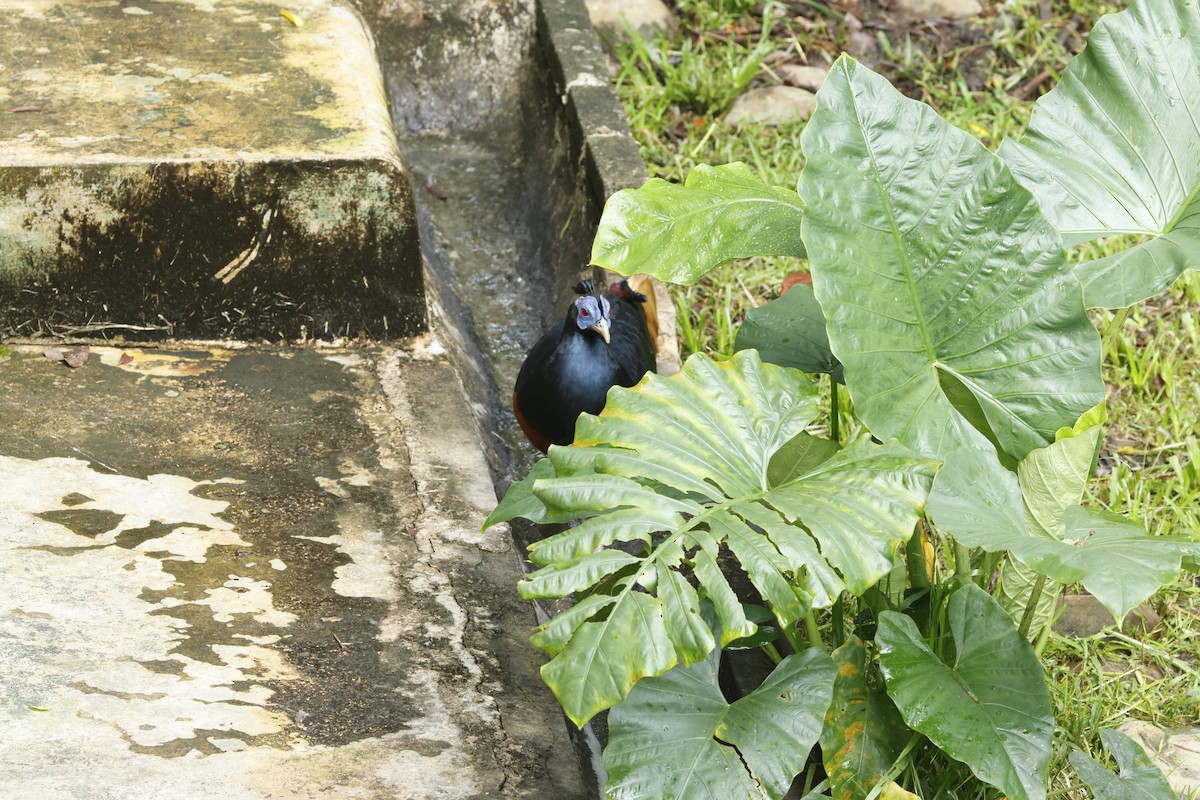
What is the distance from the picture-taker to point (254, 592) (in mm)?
2338

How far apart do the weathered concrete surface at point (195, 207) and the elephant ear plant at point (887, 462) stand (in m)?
1.09

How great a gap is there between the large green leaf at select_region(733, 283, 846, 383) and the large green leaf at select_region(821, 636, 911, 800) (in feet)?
2.10

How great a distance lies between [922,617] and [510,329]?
214cm

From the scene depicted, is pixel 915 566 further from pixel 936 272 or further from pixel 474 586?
pixel 474 586

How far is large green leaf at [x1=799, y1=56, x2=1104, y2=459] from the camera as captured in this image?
212 cm

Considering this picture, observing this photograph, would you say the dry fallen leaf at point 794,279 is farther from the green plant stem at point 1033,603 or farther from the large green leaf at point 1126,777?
the large green leaf at point 1126,777

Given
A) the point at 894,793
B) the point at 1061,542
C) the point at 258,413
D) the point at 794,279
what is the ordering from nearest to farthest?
the point at 1061,542 < the point at 894,793 < the point at 258,413 < the point at 794,279

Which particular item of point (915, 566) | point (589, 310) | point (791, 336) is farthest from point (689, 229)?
point (915, 566)

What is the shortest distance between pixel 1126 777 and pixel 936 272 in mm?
951

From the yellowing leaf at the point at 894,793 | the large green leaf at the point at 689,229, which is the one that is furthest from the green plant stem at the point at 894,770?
the large green leaf at the point at 689,229

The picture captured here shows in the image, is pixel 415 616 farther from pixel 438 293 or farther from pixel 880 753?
pixel 438 293

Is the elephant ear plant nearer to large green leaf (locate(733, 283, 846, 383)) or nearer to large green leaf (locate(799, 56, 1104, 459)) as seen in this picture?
large green leaf (locate(799, 56, 1104, 459))

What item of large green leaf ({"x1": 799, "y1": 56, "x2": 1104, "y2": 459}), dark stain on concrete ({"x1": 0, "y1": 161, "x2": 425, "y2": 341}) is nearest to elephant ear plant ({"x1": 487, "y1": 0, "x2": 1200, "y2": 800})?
large green leaf ({"x1": 799, "y1": 56, "x2": 1104, "y2": 459})

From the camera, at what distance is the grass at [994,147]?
274 cm
